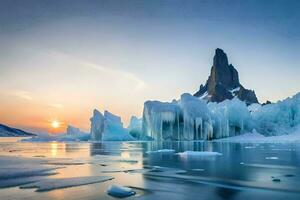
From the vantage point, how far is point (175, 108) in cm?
6750

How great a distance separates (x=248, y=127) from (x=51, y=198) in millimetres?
66224

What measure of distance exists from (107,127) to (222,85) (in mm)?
112487

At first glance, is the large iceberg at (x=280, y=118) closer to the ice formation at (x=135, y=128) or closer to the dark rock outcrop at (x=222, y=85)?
the ice formation at (x=135, y=128)

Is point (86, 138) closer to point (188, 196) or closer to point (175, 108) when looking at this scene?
point (175, 108)

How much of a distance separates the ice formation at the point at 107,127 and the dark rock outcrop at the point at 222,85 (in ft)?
323

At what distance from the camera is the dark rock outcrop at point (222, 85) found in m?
166

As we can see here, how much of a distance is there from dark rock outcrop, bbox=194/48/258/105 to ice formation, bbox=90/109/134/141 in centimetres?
9841

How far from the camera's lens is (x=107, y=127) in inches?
2810

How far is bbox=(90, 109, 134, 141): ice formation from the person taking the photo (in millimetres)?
Answer: 71625

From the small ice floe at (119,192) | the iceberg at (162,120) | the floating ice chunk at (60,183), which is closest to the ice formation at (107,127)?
the iceberg at (162,120)

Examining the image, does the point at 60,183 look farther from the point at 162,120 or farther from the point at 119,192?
the point at 162,120

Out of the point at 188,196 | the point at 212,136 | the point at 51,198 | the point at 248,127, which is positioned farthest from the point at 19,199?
the point at 248,127

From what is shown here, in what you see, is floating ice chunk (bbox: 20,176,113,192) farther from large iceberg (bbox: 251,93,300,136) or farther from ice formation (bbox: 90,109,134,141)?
large iceberg (bbox: 251,93,300,136)

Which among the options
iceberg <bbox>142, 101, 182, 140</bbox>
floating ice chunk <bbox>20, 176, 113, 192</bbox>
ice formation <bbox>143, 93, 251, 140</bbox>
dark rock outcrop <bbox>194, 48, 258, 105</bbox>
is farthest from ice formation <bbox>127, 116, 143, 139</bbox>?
dark rock outcrop <bbox>194, 48, 258, 105</bbox>
